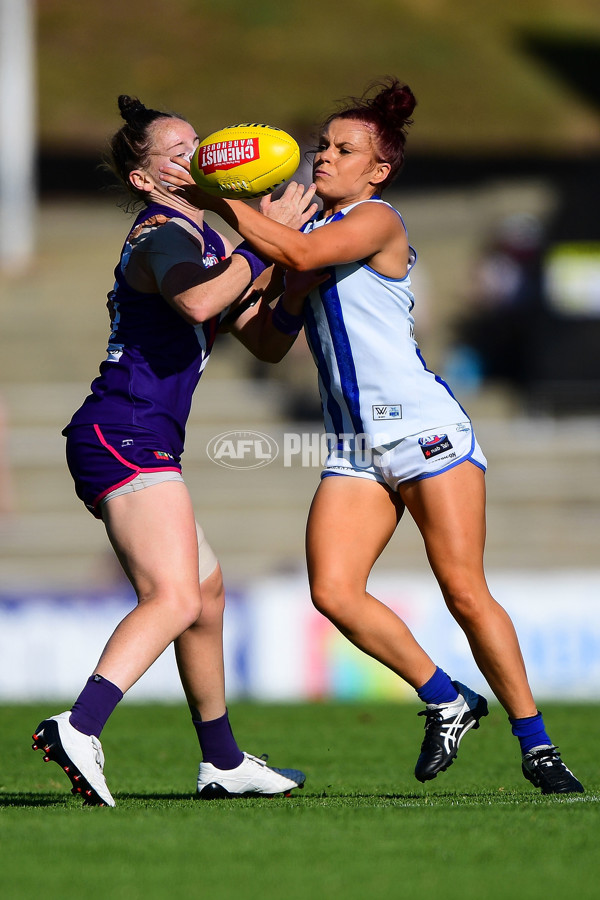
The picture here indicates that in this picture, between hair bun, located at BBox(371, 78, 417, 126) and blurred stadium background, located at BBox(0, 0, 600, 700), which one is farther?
blurred stadium background, located at BBox(0, 0, 600, 700)

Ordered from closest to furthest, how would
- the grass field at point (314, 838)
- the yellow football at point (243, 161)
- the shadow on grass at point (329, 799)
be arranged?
1. the grass field at point (314, 838)
2. the yellow football at point (243, 161)
3. the shadow on grass at point (329, 799)

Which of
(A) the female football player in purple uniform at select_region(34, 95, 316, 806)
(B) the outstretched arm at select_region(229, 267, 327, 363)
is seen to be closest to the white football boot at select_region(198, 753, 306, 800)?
(A) the female football player in purple uniform at select_region(34, 95, 316, 806)

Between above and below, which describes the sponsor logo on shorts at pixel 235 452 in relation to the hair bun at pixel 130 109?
below

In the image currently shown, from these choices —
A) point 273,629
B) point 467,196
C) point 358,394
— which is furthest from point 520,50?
point 358,394

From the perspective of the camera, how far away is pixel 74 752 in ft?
12.7

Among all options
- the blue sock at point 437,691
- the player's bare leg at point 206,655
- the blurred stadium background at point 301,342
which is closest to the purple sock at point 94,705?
the player's bare leg at point 206,655

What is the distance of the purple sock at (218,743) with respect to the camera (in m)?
4.63

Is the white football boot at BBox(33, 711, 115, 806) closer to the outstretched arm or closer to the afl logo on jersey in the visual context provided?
the afl logo on jersey

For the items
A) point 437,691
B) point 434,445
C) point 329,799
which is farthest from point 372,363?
point 329,799

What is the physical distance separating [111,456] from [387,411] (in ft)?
3.18

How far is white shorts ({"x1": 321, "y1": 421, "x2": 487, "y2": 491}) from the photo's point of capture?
4441 mm

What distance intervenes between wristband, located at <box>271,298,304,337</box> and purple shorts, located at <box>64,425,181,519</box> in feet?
2.25

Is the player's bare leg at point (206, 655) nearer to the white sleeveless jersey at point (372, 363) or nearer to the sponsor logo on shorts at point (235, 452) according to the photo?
the white sleeveless jersey at point (372, 363)

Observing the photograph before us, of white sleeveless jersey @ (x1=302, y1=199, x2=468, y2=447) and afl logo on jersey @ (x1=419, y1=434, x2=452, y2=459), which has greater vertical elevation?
white sleeveless jersey @ (x1=302, y1=199, x2=468, y2=447)
